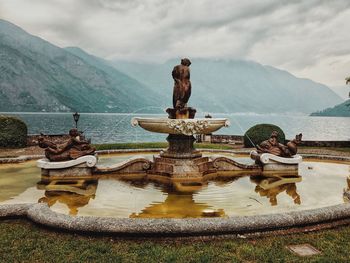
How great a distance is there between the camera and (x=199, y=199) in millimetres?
8492

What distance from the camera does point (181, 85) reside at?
12.2 m

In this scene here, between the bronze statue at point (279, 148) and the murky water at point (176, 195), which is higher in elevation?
the bronze statue at point (279, 148)

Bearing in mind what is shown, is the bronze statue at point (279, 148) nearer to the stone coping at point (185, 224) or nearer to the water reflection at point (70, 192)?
the stone coping at point (185, 224)

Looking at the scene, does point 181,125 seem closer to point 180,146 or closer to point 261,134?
point 180,146

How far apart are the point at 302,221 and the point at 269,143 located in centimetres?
642

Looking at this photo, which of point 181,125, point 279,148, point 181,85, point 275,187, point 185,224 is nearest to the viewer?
point 185,224

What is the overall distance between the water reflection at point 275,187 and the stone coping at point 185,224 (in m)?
1.68

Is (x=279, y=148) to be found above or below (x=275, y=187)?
above

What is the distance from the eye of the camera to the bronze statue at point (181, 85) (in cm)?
1222

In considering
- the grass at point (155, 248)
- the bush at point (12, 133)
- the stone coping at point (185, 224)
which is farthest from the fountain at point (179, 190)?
the bush at point (12, 133)

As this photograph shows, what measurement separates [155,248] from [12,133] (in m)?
22.4

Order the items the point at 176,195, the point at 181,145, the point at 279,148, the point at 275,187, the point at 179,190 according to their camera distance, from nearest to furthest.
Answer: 1. the point at 176,195
2. the point at 179,190
3. the point at 275,187
4. the point at 181,145
5. the point at 279,148

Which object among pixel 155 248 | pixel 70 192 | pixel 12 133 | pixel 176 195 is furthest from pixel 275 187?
pixel 12 133

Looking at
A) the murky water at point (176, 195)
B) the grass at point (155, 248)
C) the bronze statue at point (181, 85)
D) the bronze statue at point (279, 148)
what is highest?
the bronze statue at point (181, 85)
